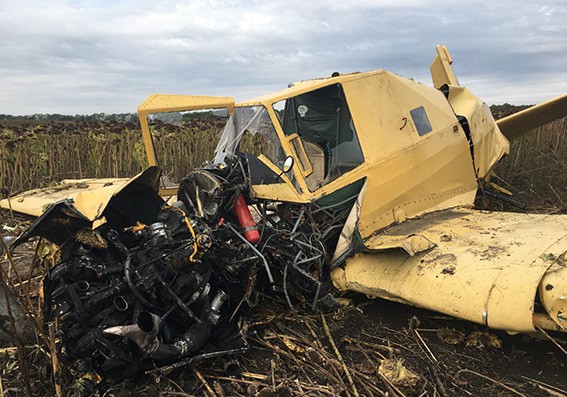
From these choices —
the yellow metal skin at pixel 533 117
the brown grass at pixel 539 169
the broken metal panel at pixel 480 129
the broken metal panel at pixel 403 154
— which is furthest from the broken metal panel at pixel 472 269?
the brown grass at pixel 539 169

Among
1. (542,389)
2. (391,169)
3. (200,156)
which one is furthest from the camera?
(200,156)

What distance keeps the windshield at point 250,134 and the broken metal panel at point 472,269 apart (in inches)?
52.9

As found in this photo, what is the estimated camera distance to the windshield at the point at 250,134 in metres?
4.65

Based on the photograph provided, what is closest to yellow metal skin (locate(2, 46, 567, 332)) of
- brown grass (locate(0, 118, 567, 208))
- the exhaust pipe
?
the exhaust pipe

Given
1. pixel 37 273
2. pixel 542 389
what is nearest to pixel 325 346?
pixel 542 389

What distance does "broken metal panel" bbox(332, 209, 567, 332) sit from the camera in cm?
331

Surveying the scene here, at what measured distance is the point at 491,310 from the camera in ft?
10.9

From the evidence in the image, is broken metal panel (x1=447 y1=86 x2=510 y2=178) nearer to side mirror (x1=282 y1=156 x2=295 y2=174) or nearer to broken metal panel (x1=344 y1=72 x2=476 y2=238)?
broken metal panel (x1=344 y1=72 x2=476 y2=238)

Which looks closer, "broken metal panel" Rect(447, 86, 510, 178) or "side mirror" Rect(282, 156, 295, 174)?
"side mirror" Rect(282, 156, 295, 174)

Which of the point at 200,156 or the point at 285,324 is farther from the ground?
the point at 200,156

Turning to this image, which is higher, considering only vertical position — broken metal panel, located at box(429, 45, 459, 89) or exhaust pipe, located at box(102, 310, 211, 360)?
broken metal panel, located at box(429, 45, 459, 89)

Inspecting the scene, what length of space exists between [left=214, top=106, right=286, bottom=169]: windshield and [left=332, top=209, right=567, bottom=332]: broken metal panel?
4.41ft

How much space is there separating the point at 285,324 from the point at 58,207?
85.1 inches

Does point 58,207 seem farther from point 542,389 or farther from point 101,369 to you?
point 542,389
